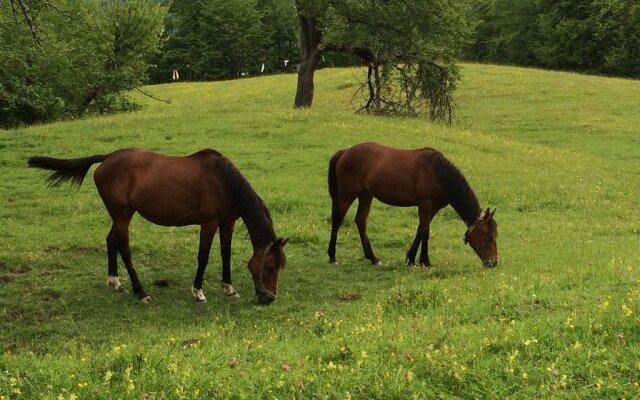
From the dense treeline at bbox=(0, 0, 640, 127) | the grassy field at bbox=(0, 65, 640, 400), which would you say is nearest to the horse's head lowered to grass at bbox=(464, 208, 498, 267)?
the grassy field at bbox=(0, 65, 640, 400)

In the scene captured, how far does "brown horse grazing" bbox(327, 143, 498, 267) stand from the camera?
33.0 ft

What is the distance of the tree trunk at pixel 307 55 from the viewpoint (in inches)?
1055

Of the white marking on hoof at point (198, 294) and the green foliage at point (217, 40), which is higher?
the green foliage at point (217, 40)

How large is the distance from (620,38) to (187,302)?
66610 mm

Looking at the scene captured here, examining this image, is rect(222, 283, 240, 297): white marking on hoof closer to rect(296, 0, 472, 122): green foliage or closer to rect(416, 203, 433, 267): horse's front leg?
rect(416, 203, 433, 267): horse's front leg

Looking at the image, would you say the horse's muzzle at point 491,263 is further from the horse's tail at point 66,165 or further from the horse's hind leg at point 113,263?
the horse's tail at point 66,165

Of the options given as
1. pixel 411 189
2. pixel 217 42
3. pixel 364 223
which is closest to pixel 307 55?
pixel 364 223

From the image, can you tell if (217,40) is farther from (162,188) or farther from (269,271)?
(269,271)

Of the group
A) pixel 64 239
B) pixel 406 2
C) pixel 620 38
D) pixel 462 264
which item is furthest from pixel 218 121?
pixel 620 38

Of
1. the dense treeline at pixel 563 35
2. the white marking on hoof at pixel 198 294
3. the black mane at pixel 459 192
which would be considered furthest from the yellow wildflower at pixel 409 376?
the dense treeline at pixel 563 35

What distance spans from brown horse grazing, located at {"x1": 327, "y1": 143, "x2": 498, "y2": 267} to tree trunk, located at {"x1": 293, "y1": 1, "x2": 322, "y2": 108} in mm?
16565

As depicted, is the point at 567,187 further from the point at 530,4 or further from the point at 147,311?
the point at 530,4

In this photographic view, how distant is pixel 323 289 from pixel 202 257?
75.3 inches

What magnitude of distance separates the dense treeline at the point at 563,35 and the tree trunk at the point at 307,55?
38.5 meters
